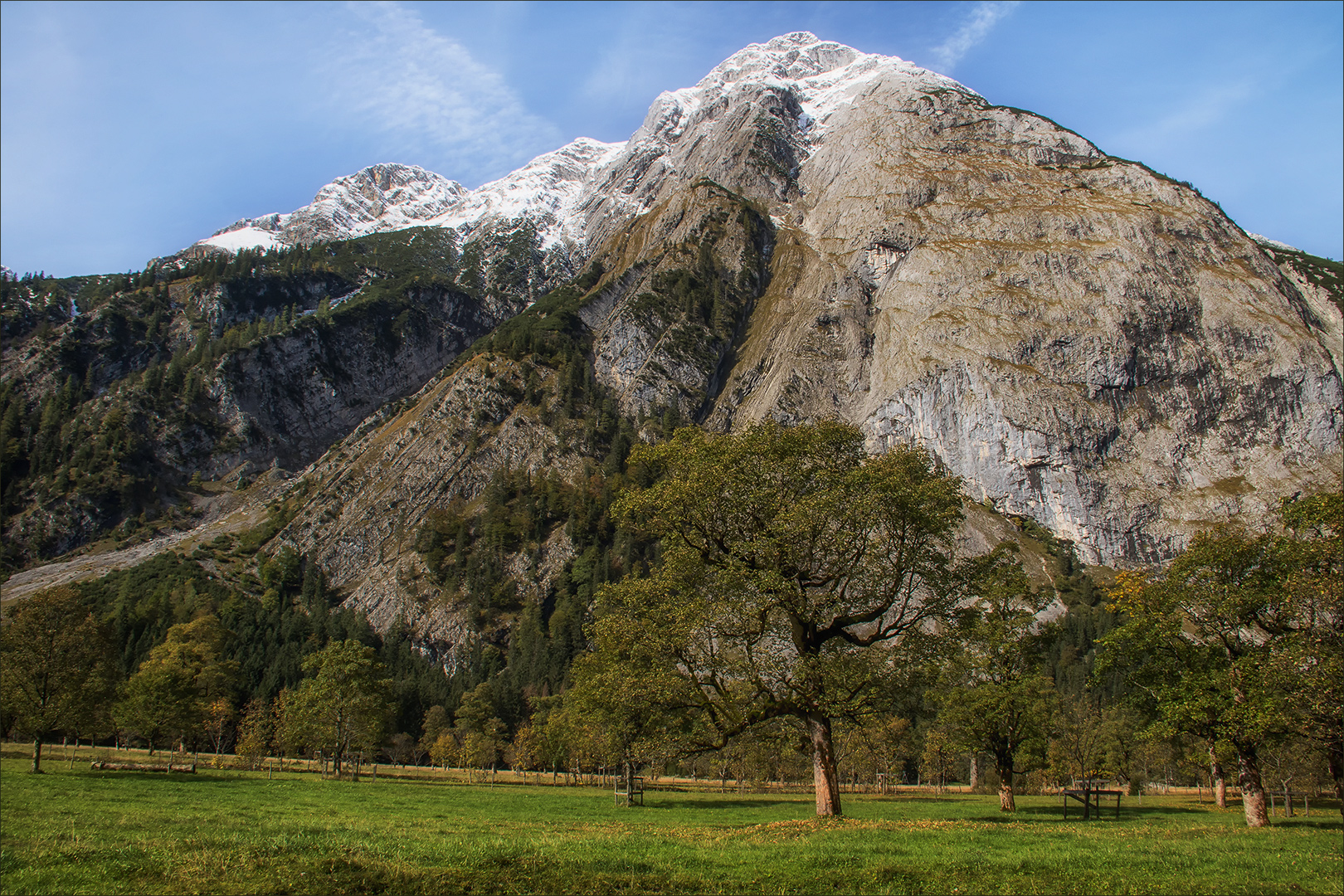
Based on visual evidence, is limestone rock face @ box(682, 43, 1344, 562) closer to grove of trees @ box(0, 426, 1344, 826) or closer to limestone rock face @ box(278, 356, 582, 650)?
limestone rock face @ box(278, 356, 582, 650)

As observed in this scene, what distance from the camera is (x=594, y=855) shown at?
Answer: 14.7m

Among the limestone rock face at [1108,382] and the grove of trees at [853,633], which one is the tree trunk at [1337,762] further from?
the limestone rock face at [1108,382]

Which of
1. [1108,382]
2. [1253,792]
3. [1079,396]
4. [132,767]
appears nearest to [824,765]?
[1253,792]

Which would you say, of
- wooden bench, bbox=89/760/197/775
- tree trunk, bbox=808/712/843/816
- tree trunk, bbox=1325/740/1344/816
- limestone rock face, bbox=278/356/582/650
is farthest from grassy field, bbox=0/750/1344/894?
limestone rock face, bbox=278/356/582/650

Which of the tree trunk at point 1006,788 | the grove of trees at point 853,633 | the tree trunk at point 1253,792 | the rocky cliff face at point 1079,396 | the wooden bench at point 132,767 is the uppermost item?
the rocky cliff face at point 1079,396

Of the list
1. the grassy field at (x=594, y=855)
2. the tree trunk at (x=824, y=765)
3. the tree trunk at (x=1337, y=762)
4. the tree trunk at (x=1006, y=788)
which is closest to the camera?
the grassy field at (x=594, y=855)

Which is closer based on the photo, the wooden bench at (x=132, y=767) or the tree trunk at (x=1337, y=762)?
the tree trunk at (x=1337, y=762)

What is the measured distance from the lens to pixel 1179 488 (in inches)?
6432

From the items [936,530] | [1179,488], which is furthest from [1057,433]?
[936,530]

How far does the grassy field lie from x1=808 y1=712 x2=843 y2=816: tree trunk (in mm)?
1835

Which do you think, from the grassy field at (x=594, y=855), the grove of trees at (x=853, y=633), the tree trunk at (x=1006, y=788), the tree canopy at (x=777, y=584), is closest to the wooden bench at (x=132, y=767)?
the grove of trees at (x=853, y=633)

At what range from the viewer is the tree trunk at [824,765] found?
86.6ft

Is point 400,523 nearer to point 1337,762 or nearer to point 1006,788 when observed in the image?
point 1006,788

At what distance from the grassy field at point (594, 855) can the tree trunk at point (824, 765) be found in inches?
72.2
